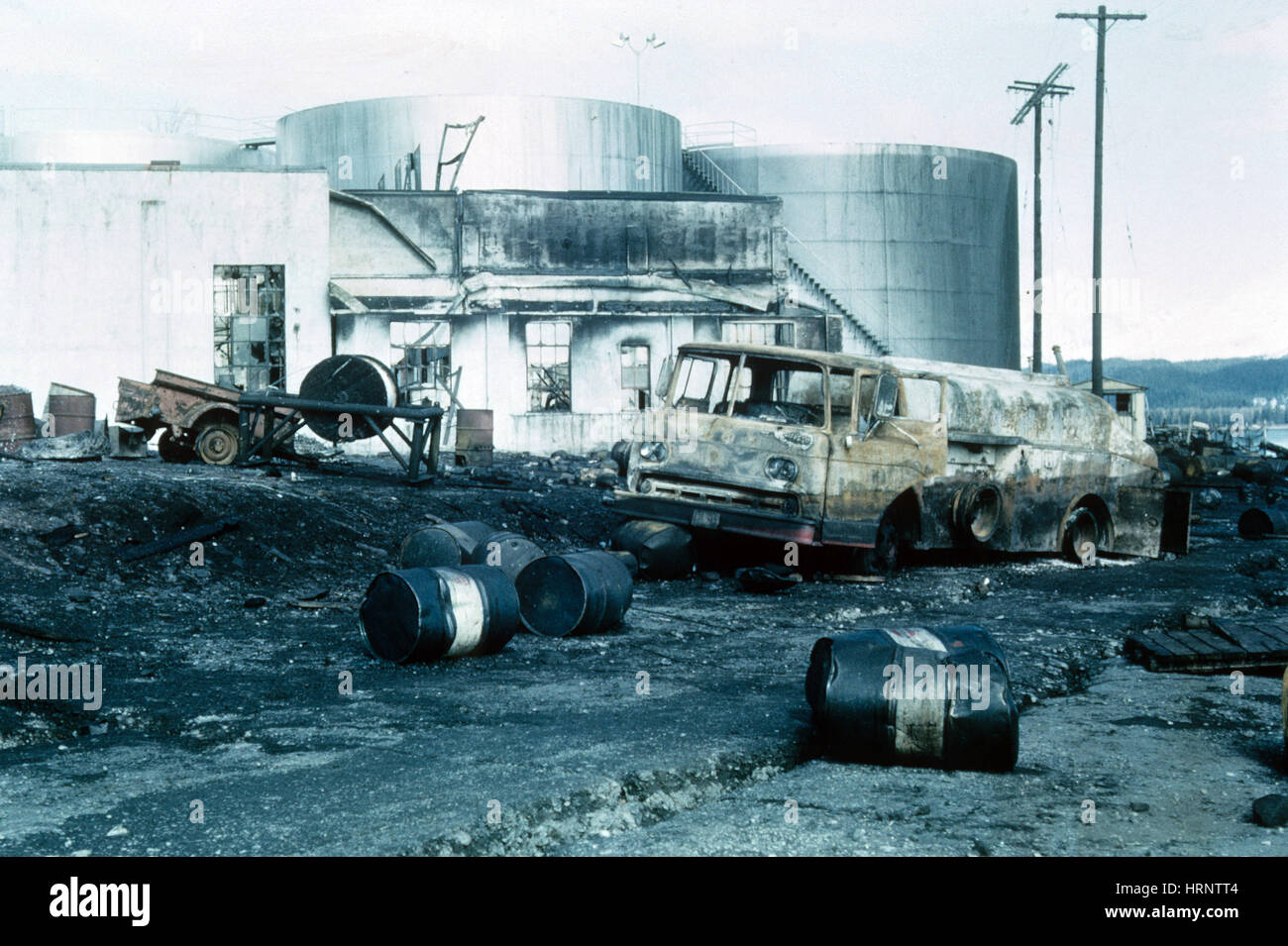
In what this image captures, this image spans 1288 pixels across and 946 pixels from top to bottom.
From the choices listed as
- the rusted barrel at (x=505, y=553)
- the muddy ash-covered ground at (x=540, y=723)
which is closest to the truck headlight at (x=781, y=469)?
the muddy ash-covered ground at (x=540, y=723)

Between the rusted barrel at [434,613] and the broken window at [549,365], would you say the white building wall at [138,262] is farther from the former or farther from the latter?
the rusted barrel at [434,613]

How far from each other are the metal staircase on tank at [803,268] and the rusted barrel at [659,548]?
79.6 ft

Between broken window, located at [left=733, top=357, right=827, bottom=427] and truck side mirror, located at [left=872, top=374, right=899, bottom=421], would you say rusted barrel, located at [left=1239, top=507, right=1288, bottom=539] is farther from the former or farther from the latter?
broken window, located at [left=733, top=357, right=827, bottom=427]

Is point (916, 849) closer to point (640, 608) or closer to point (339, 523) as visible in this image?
point (640, 608)

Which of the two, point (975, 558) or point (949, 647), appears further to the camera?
point (975, 558)

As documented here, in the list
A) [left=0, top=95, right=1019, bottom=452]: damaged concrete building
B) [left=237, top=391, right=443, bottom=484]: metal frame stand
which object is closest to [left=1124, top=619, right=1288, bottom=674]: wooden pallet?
[left=237, top=391, right=443, bottom=484]: metal frame stand

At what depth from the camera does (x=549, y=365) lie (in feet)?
87.4

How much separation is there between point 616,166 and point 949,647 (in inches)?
1265

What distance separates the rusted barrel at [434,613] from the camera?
7590 millimetres

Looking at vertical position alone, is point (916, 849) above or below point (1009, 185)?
below

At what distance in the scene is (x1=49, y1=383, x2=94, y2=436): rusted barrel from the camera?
1805cm

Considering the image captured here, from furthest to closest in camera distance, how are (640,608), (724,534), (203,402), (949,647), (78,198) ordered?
(78,198) → (203,402) → (724,534) → (640,608) → (949,647)
